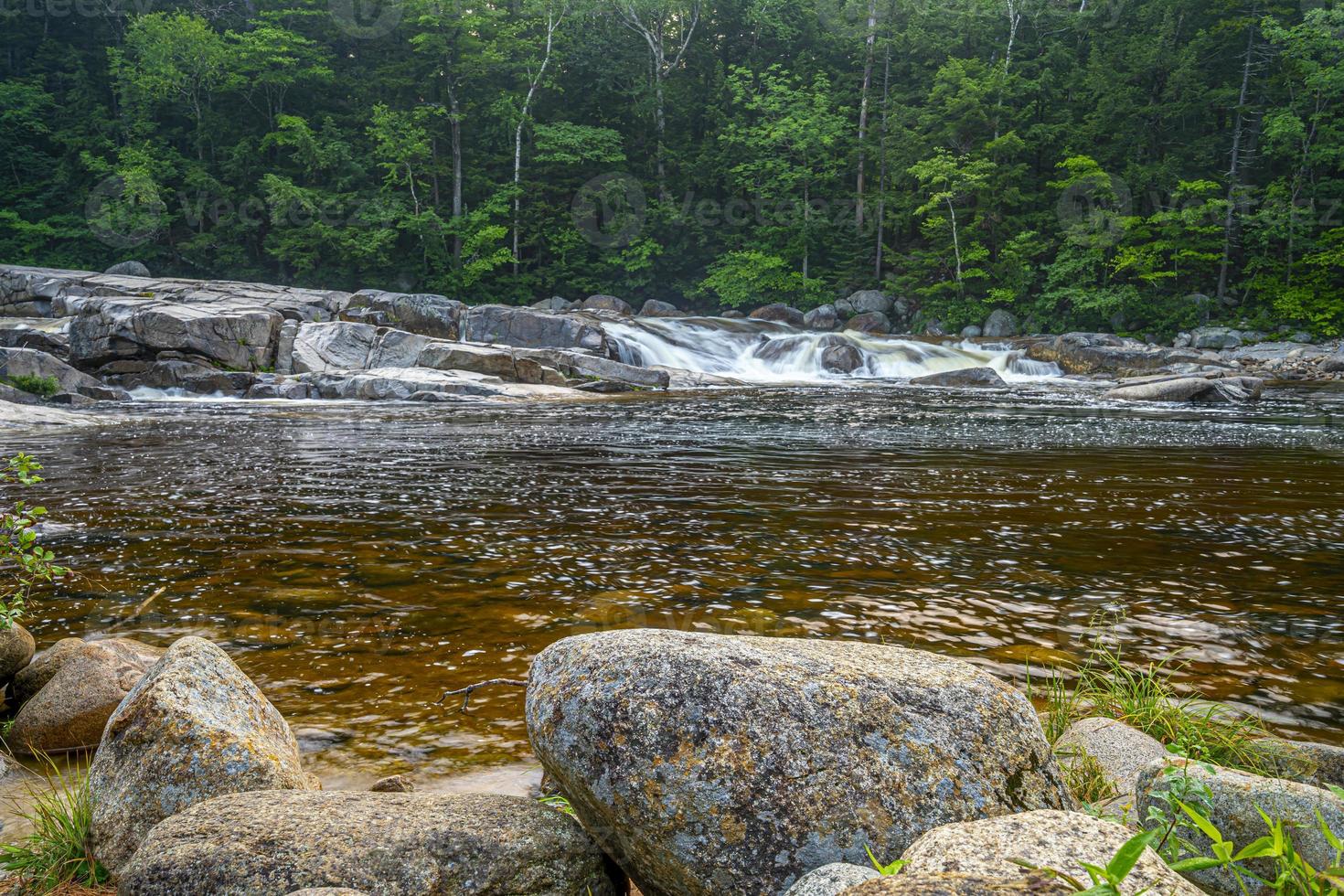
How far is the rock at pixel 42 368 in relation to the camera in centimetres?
1967

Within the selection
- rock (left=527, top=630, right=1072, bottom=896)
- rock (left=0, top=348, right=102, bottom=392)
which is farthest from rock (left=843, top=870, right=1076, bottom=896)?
rock (left=0, top=348, right=102, bottom=392)

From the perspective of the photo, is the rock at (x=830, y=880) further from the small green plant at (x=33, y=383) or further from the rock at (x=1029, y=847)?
the small green plant at (x=33, y=383)

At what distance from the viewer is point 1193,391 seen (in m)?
20.0

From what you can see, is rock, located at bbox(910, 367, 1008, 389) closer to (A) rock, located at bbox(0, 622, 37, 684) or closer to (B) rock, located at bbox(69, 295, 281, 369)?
(B) rock, located at bbox(69, 295, 281, 369)

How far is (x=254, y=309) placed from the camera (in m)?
25.7

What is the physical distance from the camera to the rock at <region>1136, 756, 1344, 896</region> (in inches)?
79.0

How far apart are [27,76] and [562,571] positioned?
5657cm

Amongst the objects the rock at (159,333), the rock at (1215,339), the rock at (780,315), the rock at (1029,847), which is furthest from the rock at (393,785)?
the rock at (780,315)

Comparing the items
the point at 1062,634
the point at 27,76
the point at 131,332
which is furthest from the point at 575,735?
the point at 27,76

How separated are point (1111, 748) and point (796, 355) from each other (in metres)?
28.7

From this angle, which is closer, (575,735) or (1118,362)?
(575,735)

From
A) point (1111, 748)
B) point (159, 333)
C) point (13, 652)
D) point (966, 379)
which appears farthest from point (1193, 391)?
point (159, 333)

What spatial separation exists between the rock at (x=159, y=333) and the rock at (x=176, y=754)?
78.9 feet

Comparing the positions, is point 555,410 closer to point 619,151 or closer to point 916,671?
point 916,671
